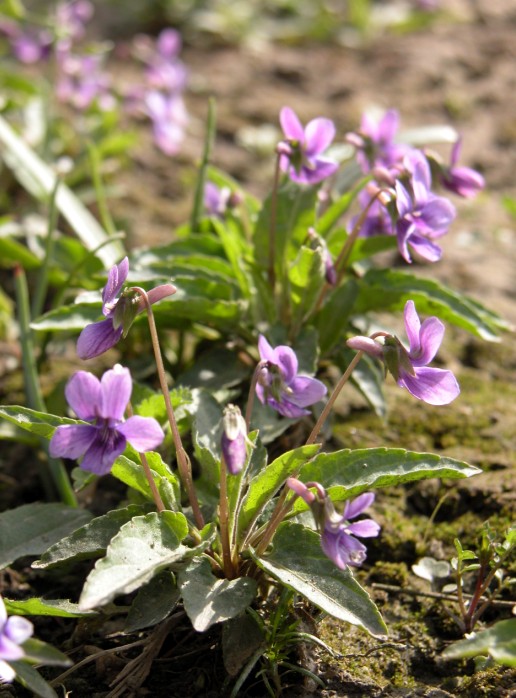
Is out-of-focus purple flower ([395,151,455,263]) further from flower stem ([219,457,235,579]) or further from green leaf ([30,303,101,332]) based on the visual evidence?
green leaf ([30,303,101,332])

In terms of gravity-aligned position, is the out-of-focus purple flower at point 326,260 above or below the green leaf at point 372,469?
above

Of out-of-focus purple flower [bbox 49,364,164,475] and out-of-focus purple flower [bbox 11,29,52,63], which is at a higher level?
out-of-focus purple flower [bbox 49,364,164,475]

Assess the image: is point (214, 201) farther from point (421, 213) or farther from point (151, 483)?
point (151, 483)

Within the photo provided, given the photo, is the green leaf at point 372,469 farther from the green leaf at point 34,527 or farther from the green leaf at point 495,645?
the green leaf at point 34,527

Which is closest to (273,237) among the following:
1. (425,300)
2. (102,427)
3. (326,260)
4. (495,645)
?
(326,260)

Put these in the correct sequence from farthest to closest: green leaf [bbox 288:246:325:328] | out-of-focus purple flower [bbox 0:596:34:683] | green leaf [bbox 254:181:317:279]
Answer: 1. green leaf [bbox 254:181:317:279]
2. green leaf [bbox 288:246:325:328]
3. out-of-focus purple flower [bbox 0:596:34:683]

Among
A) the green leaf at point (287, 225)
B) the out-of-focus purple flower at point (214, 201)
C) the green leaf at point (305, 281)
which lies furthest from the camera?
the out-of-focus purple flower at point (214, 201)

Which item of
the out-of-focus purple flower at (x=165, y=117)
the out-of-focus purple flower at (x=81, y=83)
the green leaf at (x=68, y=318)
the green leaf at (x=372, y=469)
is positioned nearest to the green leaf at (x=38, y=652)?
the green leaf at (x=372, y=469)

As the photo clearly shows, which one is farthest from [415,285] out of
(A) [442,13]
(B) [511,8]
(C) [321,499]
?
(B) [511,8]

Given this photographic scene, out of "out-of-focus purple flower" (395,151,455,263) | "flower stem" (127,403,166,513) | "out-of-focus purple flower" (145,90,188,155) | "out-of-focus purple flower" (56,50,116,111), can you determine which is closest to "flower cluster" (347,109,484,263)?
"out-of-focus purple flower" (395,151,455,263)
